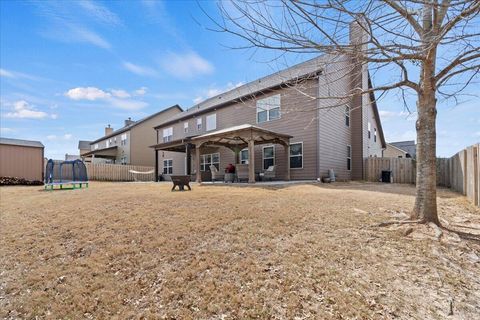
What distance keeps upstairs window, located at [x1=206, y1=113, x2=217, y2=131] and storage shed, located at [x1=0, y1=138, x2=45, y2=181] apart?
37.3 feet

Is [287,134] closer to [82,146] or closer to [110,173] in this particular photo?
[110,173]

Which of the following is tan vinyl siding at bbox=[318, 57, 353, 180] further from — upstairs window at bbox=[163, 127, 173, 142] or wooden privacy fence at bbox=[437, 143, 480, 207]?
upstairs window at bbox=[163, 127, 173, 142]

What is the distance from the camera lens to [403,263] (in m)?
3.37

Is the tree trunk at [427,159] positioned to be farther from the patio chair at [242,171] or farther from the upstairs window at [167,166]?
the upstairs window at [167,166]

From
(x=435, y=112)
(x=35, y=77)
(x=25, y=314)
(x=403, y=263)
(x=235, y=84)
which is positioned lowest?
(x=25, y=314)

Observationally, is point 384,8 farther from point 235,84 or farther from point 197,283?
point 197,283

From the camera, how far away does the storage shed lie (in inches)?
620

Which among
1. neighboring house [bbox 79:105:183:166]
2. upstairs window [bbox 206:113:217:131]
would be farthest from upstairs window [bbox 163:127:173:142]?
upstairs window [bbox 206:113:217:131]

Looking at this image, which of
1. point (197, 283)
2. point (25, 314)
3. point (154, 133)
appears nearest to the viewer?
point (25, 314)

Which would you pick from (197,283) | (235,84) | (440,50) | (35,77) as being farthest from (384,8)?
(35,77)

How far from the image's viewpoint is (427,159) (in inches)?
185

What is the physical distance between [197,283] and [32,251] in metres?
3.11

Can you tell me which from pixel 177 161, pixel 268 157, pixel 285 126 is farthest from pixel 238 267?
pixel 177 161

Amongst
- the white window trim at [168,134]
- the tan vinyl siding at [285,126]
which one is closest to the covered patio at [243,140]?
the tan vinyl siding at [285,126]
